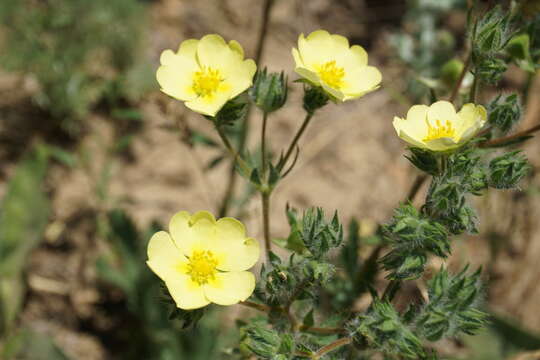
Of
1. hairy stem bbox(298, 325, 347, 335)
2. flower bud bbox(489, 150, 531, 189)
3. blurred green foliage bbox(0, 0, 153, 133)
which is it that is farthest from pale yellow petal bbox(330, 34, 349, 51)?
blurred green foliage bbox(0, 0, 153, 133)

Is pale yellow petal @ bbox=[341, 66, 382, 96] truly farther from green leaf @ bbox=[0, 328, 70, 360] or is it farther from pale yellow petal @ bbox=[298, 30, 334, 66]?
green leaf @ bbox=[0, 328, 70, 360]

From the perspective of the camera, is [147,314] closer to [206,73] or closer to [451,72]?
[206,73]

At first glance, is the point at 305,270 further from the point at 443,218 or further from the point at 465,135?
the point at 465,135

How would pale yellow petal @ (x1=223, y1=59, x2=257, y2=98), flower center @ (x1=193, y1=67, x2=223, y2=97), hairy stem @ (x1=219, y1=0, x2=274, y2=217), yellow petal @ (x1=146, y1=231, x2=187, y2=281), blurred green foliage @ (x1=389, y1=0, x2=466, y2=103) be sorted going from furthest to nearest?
1. blurred green foliage @ (x1=389, y1=0, x2=466, y2=103)
2. hairy stem @ (x1=219, y1=0, x2=274, y2=217)
3. flower center @ (x1=193, y1=67, x2=223, y2=97)
4. pale yellow petal @ (x1=223, y1=59, x2=257, y2=98)
5. yellow petal @ (x1=146, y1=231, x2=187, y2=281)

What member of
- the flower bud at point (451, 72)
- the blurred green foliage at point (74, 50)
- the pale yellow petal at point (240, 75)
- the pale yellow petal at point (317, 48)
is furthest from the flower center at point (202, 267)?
the blurred green foliage at point (74, 50)

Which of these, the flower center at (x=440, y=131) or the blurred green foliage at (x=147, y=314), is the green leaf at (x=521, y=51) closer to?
the flower center at (x=440, y=131)

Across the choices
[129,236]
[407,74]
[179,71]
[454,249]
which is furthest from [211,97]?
[407,74]
